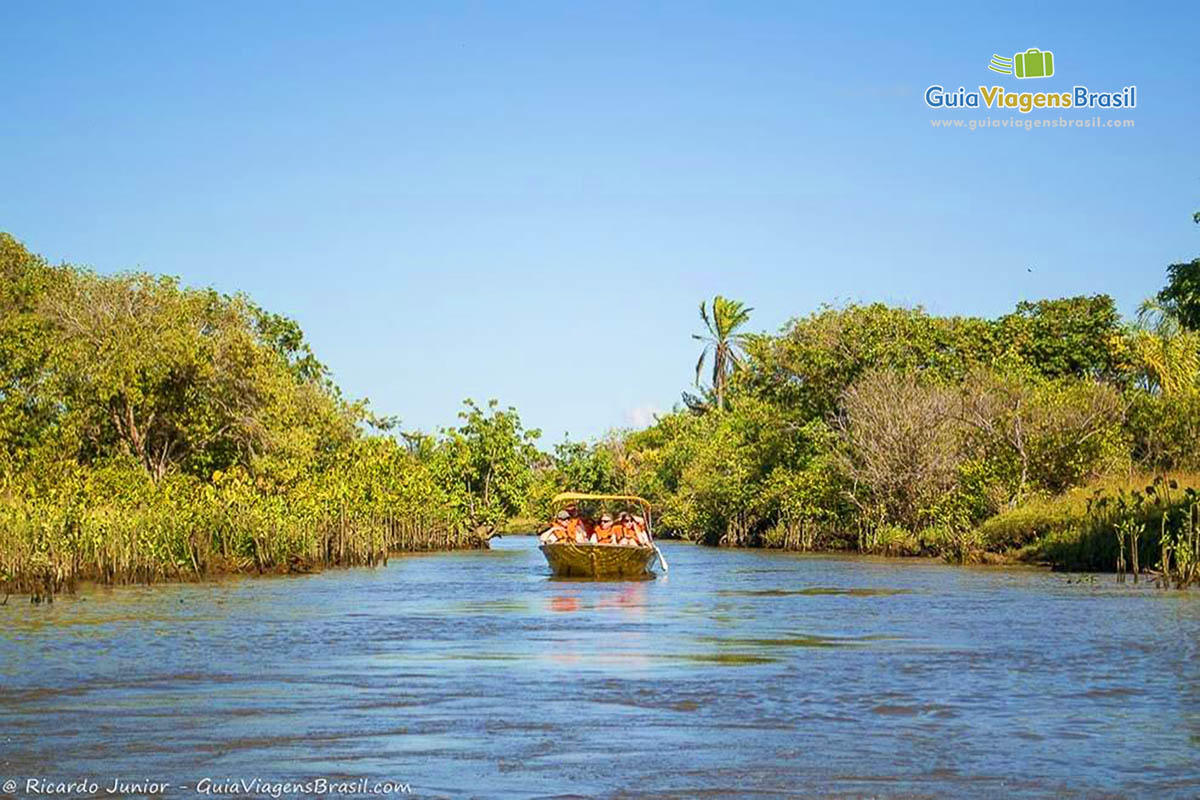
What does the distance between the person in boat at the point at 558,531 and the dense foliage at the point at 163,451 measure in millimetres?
5706

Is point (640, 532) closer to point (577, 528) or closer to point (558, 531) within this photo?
point (558, 531)

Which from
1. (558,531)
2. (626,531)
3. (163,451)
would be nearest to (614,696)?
(626,531)

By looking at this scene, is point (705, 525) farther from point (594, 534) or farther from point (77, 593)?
point (77, 593)

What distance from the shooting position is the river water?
412 inches

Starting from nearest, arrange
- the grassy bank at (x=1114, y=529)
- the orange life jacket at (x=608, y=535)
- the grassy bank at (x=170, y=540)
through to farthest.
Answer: the grassy bank at (x=170, y=540) < the grassy bank at (x=1114, y=529) < the orange life jacket at (x=608, y=535)

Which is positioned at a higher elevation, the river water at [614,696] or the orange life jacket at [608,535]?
the orange life jacket at [608,535]

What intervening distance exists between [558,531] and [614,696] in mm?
24348

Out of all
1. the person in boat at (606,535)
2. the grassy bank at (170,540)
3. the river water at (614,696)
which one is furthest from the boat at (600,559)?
the river water at (614,696)

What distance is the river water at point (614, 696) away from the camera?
1045 cm

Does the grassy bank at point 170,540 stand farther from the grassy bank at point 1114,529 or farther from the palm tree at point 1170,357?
the palm tree at point 1170,357

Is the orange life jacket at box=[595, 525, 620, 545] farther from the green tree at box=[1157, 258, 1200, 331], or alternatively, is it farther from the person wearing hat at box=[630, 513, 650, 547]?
the green tree at box=[1157, 258, 1200, 331]

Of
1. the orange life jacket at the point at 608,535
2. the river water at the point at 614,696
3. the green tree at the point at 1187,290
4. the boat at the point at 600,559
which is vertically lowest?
the river water at the point at 614,696

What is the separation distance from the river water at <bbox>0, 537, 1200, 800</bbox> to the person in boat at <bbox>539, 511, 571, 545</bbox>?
1056cm

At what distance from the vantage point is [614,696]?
14406 mm
